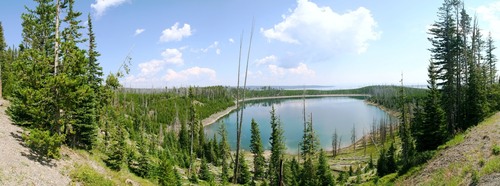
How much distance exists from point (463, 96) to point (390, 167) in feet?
59.4

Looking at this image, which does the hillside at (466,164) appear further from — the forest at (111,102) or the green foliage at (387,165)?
the green foliage at (387,165)

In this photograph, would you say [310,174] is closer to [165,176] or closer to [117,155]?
[165,176]

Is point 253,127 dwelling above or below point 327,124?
above

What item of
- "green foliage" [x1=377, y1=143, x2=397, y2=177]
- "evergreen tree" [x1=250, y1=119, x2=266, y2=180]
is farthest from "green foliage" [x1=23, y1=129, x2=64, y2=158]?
"green foliage" [x1=377, y1=143, x2=397, y2=177]

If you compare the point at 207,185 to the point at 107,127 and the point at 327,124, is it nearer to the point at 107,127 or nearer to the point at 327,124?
the point at 107,127

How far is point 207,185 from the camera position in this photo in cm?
5038

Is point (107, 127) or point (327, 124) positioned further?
point (327, 124)

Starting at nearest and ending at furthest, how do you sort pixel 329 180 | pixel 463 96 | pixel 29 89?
1. pixel 29 89
2. pixel 463 96
3. pixel 329 180

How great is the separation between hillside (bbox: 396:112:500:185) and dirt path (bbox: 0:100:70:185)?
26819 millimetres

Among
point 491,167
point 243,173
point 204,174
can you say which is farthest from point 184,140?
point 491,167

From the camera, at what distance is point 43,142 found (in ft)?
70.9

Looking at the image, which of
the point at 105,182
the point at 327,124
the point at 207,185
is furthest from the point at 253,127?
the point at 327,124

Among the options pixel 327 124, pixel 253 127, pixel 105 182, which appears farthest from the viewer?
pixel 327 124

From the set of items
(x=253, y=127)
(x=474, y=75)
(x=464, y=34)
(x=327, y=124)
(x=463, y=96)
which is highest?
(x=464, y=34)
